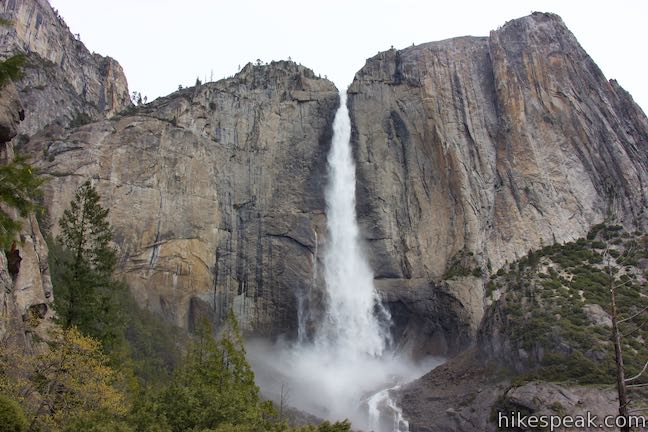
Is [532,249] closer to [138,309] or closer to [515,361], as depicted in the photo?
[515,361]

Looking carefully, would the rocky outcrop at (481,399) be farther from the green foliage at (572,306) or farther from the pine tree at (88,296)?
the pine tree at (88,296)

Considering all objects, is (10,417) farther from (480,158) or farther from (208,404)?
(480,158)

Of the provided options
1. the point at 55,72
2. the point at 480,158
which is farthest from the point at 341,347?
the point at 55,72

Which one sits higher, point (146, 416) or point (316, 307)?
point (316, 307)

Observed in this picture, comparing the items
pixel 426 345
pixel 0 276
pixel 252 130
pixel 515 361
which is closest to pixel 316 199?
pixel 252 130

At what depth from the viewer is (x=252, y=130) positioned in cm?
6338

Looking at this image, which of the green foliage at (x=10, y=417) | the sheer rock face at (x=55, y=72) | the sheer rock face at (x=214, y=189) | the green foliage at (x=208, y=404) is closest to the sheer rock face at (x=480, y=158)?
the sheer rock face at (x=214, y=189)

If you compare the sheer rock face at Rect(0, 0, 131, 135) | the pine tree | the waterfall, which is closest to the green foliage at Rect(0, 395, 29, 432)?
the pine tree

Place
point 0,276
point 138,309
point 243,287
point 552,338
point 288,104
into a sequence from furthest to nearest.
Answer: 1. point 288,104
2. point 243,287
3. point 138,309
4. point 552,338
5. point 0,276

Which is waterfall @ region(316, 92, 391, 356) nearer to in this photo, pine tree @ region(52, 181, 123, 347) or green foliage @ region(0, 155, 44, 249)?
pine tree @ region(52, 181, 123, 347)

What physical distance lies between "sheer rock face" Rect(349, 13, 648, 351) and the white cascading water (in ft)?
5.63

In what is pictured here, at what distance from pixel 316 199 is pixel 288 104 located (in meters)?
11.6

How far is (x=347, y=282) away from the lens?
58906 mm

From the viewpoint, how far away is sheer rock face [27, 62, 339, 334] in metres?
53.4
